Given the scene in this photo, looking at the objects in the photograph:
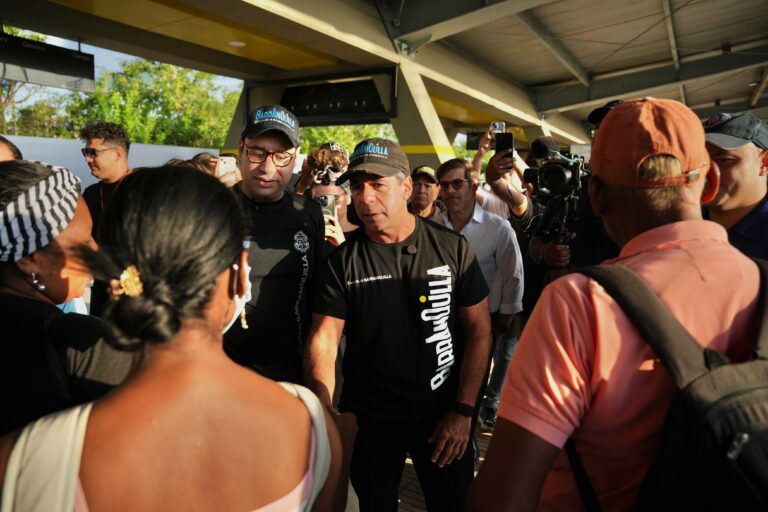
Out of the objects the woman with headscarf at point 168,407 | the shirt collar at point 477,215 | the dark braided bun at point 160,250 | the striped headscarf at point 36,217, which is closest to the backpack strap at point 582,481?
the woman with headscarf at point 168,407

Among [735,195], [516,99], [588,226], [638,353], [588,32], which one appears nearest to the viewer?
[638,353]

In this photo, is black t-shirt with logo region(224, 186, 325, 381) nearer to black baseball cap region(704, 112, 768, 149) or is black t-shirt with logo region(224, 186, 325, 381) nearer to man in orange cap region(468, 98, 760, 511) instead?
man in orange cap region(468, 98, 760, 511)

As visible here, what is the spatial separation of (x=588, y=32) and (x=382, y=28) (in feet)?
15.9

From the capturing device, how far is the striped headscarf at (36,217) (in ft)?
3.80

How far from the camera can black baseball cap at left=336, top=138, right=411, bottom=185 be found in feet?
7.17

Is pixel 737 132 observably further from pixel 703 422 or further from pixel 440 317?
pixel 703 422

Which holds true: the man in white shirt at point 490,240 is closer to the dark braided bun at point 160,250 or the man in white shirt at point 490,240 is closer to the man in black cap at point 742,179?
the man in black cap at point 742,179

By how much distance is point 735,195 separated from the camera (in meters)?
2.29

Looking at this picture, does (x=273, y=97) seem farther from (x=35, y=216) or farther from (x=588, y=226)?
(x=35, y=216)

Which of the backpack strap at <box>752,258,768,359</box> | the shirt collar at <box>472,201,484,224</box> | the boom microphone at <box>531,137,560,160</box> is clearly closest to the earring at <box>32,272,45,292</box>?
the backpack strap at <box>752,258,768,359</box>

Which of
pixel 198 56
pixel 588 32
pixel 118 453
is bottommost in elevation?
pixel 118 453

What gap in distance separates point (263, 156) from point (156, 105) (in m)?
36.2

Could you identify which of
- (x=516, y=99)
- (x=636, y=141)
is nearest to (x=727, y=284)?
(x=636, y=141)

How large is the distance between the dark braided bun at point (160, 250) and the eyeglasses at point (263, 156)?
1376mm
